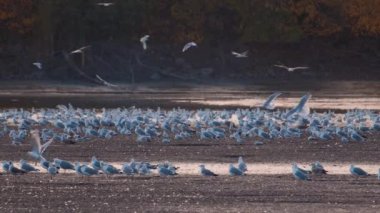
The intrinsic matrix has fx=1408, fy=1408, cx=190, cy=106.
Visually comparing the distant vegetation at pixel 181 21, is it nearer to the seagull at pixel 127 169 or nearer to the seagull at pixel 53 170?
the seagull at pixel 53 170

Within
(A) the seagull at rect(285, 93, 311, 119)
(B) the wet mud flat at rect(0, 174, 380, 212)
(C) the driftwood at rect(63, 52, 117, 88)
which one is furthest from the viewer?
(C) the driftwood at rect(63, 52, 117, 88)

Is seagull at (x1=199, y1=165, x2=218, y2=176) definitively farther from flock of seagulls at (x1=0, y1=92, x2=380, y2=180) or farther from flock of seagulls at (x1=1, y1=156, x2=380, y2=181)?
flock of seagulls at (x1=0, y1=92, x2=380, y2=180)

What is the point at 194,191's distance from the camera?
2047 centimetres

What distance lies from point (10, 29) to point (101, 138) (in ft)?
91.4

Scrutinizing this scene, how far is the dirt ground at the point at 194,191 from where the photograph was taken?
1902cm

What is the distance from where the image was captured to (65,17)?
54.6 metres

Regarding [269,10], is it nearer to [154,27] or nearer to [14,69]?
[154,27]

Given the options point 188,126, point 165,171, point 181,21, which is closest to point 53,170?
point 165,171

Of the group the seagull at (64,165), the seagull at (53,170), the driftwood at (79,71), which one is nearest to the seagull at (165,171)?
the seagull at (64,165)

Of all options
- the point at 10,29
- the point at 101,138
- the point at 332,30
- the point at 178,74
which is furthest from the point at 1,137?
the point at 332,30

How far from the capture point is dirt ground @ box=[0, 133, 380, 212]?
19.0 m

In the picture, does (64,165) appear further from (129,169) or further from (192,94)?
(192,94)

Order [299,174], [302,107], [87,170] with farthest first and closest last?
[302,107] < [87,170] < [299,174]

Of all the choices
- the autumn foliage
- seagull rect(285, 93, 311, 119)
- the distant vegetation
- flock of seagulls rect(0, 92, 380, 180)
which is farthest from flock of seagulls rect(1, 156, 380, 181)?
the autumn foliage
